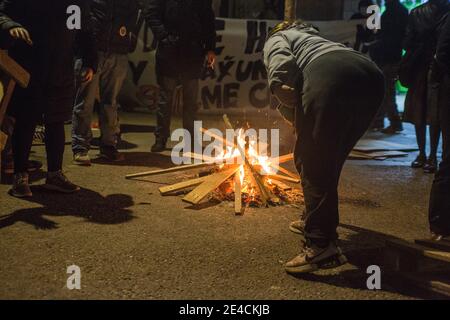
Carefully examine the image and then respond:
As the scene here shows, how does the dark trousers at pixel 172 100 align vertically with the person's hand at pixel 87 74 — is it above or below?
below

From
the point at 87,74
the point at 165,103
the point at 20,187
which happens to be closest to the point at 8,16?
the point at 87,74

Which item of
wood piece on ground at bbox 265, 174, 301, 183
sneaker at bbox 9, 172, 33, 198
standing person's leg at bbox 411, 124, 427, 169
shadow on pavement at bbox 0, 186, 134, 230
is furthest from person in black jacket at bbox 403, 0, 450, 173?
sneaker at bbox 9, 172, 33, 198

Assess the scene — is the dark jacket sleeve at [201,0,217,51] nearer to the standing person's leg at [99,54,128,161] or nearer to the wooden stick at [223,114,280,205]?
the standing person's leg at [99,54,128,161]

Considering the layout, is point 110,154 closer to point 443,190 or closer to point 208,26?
point 208,26

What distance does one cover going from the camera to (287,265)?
12.5ft

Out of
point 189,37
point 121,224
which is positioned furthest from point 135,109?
point 121,224

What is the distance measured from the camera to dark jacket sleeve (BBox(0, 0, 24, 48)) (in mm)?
4598

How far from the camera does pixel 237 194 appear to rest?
5441mm

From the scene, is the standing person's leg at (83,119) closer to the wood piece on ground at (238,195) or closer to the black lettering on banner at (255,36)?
the wood piece on ground at (238,195)

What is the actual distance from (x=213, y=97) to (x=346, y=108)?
831cm

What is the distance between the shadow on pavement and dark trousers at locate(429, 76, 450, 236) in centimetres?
254

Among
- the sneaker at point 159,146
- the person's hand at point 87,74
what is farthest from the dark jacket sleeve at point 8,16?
the sneaker at point 159,146

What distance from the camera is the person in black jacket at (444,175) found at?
4188 millimetres

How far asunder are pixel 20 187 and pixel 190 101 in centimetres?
310
